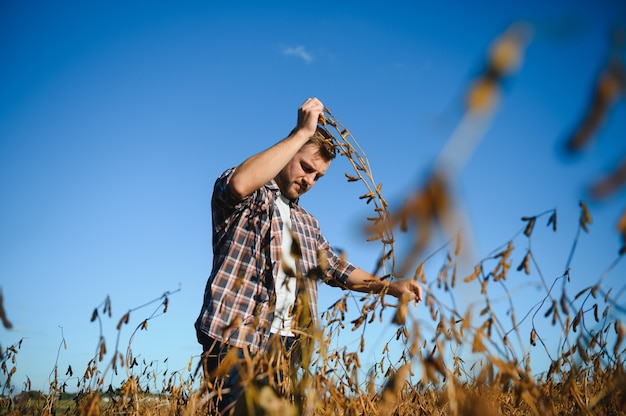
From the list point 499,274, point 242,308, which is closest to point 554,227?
point 499,274

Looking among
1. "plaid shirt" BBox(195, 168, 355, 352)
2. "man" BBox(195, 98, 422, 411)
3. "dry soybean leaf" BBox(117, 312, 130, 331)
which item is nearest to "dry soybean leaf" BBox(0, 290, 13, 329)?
"dry soybean leaf" BBox(117, 312, 130, 331)

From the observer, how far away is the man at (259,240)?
1.90m

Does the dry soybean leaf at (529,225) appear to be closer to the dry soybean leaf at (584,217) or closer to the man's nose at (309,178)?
the dry soybean leaf at (584,217)

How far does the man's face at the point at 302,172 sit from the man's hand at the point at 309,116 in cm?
79

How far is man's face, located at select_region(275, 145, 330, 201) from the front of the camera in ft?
8.91

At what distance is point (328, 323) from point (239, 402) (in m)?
0.39

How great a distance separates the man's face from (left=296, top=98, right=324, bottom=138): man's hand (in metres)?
0.79

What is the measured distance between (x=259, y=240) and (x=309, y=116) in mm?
910

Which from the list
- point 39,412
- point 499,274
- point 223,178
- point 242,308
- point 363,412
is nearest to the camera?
point 499,274

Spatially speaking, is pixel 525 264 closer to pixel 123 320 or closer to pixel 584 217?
pixel 584 217

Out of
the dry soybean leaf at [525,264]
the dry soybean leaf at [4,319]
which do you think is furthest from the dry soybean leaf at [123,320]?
the dry soybean leaf at [525,264]

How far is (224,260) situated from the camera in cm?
248

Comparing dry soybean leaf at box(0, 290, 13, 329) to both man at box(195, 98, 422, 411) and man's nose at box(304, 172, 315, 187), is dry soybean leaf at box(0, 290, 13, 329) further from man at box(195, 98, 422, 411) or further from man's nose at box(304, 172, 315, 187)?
man's nose at box(304, 172, 315, 187)

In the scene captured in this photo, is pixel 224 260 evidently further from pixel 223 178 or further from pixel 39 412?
pixel 39 412
